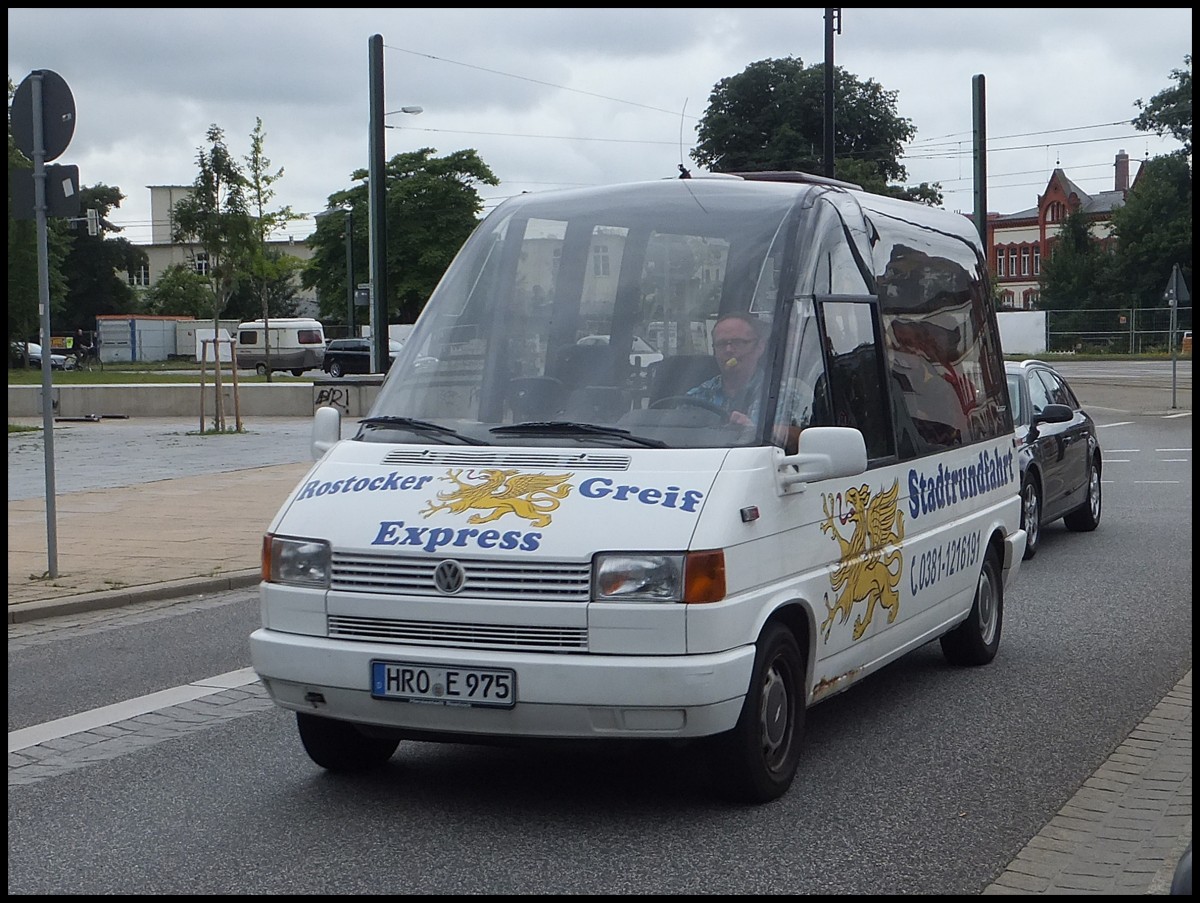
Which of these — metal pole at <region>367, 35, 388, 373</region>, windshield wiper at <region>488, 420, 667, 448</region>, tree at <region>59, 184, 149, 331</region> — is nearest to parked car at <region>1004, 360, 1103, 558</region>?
windshield wiper at <region>488, 420, 667, 448</region>

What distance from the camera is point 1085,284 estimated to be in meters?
88.5

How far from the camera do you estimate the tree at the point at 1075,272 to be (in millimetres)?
87312

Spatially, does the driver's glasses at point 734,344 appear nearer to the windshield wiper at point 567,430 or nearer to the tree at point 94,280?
the windshield wiper at point 567,430

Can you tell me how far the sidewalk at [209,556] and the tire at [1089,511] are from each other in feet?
21.6

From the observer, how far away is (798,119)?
228 feet

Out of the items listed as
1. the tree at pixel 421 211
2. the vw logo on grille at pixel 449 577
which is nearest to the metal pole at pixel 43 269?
the vw logo on grille at pixel 449 577

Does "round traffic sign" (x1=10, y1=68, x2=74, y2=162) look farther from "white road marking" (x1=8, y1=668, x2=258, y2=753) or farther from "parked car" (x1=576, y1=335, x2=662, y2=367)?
"parked car" (x1=576, y1=335, x2=662, y2=367)

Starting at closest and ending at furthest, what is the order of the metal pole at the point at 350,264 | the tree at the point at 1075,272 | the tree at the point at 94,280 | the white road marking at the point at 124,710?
the white road marking at the point at 124,710, the metal pole at the point at 350,264, the tree at the point at 1075,272, the tree at the point at 94,280

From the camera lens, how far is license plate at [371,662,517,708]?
17.0ft

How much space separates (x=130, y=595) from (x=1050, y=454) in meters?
7.31

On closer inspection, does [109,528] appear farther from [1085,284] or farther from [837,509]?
[1085,284]

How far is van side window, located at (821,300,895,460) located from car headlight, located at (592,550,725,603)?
1.35 m

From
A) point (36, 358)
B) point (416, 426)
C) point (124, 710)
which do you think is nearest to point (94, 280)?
point (36, 358)

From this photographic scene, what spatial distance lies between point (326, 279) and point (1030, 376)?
247 ft
